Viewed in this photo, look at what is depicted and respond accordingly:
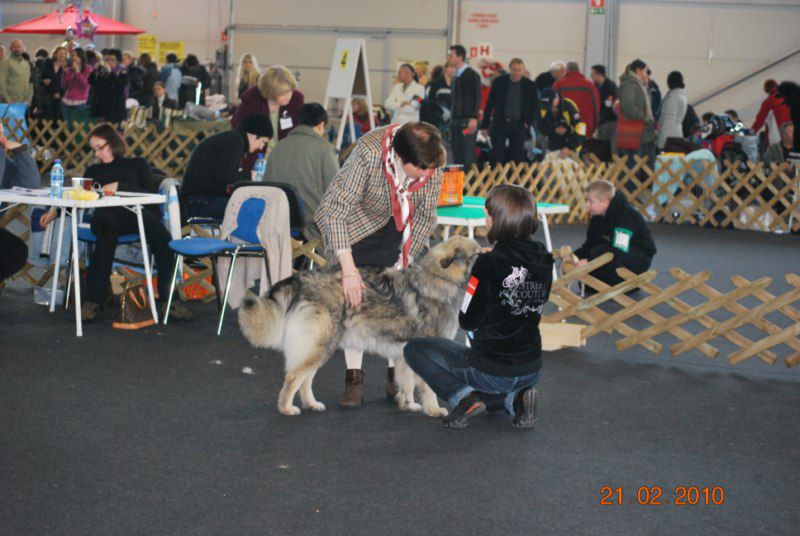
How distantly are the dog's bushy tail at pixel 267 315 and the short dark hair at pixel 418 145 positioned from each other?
2.48 ft

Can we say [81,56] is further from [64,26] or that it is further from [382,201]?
[382,201]

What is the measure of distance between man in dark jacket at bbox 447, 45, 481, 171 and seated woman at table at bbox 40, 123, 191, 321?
4982 mm

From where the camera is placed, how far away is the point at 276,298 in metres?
4.08

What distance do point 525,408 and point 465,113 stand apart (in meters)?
6.94

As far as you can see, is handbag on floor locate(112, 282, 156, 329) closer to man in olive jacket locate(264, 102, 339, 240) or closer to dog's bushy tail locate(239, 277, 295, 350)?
man in olive jacket locate(264, 102, 339, 240)

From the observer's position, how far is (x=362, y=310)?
13.2ft

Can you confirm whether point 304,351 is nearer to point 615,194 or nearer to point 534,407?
point 534,407

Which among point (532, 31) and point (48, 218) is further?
point (532, 31)

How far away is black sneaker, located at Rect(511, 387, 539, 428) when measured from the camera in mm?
4035

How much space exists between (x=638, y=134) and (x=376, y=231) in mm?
8323

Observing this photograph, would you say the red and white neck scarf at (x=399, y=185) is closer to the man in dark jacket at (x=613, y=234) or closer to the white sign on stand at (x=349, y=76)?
the man in dark jacket at (x=613, y=234)

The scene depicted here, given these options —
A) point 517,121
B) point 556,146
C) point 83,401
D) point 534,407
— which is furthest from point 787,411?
point 556,146

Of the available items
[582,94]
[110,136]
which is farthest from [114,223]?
[582,94]
